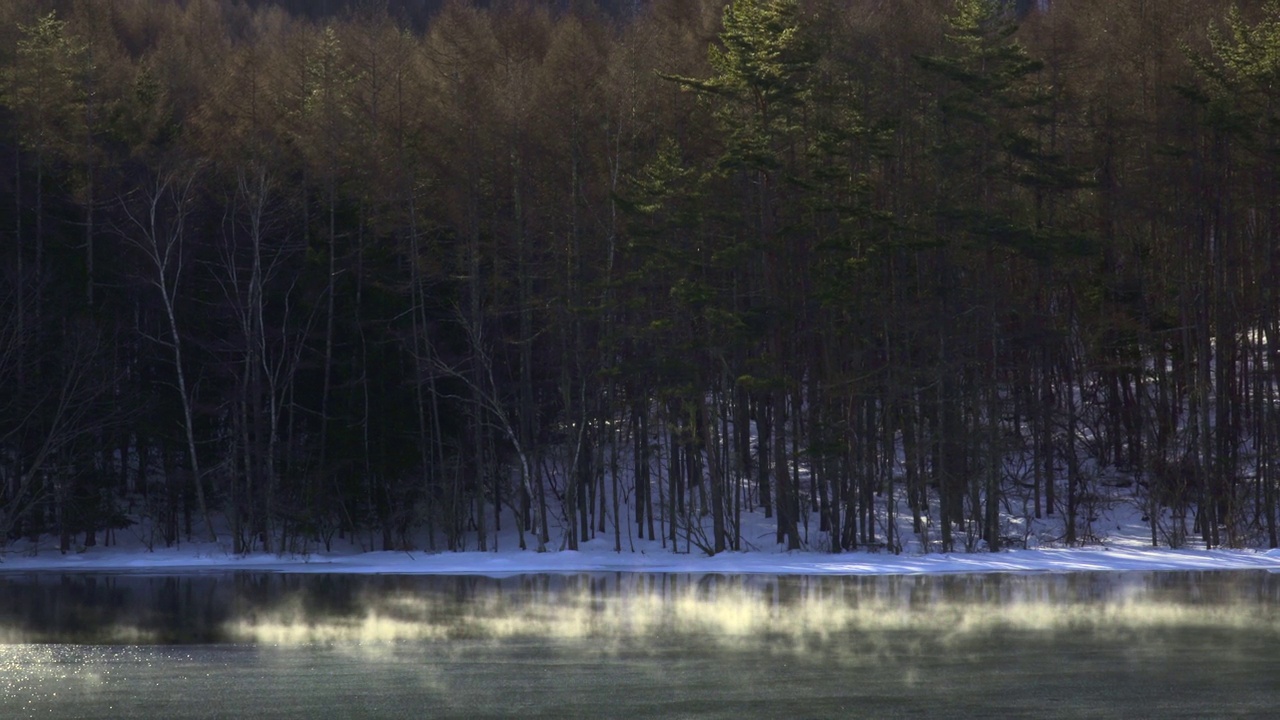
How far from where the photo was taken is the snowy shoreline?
26703mm

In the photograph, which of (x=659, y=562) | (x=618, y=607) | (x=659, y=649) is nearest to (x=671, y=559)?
(x=659, y=562)

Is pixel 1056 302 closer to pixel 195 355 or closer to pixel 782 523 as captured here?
pixel 782 523

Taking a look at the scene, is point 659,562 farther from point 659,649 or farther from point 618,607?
point 659,649

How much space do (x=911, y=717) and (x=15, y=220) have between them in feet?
103

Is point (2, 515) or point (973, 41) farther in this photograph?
point (2, 515)

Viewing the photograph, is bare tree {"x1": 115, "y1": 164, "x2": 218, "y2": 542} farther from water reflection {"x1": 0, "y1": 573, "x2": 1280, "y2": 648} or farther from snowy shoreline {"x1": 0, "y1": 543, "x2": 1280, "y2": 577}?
water reflection {"x1": 0, "y1": 573, "x2": 1280, "y2": 648}

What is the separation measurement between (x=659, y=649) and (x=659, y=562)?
14.4m

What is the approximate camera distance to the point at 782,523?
1326 inches

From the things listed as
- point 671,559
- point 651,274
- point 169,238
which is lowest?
point 671,559

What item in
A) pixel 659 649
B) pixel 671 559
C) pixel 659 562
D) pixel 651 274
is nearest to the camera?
pixel 659 649

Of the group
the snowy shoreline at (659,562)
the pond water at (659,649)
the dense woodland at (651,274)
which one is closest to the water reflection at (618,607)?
the pond water at (659,649)

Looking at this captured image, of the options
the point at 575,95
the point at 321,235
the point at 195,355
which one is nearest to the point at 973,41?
the point at 575,95

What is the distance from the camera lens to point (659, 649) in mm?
15594

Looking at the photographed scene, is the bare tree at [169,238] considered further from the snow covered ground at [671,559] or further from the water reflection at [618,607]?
the water reflection at [618,607]
